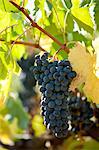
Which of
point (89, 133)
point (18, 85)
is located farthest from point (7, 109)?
point (89, 133)

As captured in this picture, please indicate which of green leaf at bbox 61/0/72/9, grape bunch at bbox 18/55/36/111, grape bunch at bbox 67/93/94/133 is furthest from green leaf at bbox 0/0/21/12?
grape bunch at bbox 18/55/36/111

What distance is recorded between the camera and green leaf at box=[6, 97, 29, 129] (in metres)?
2.89

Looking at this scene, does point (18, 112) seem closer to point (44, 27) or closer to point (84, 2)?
point (44, 27)

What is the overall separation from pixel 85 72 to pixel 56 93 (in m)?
0.11

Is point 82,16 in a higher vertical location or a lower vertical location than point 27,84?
lower

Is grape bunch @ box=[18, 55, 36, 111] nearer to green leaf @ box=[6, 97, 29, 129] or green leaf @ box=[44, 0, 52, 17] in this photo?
green leaf @ box=[6, 97, 29, 129]

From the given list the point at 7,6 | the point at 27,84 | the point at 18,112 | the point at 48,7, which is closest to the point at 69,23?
the point at 48,7

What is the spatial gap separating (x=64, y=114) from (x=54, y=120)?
0.03m

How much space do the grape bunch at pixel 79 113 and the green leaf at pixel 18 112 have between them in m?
1.12

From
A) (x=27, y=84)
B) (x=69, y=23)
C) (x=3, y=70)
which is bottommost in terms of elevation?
(x=3, y=70)

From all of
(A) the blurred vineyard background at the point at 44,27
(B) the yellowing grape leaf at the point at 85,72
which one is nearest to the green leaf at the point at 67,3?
(A) the blurred vineyard background at the point at 44,27

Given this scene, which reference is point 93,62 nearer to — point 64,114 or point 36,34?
point 64,114

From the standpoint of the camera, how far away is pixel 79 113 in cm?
174

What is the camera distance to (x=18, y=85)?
312cm
